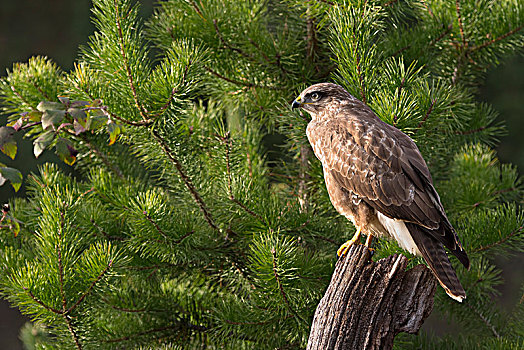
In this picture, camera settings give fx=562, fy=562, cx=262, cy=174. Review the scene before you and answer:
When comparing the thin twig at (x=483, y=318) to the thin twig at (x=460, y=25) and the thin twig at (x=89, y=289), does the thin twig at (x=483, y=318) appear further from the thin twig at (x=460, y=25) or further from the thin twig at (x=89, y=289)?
the thin twig at (x=89, y=289)

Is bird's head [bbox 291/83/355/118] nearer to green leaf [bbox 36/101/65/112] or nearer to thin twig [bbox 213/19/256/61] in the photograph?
thin twig [bbox 213/19/256/61]

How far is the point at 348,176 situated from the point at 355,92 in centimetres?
21

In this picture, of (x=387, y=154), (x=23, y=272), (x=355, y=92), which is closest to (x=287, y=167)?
(x=355, y=92)

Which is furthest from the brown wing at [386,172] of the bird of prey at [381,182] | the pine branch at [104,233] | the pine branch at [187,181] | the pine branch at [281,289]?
the pine branch at [104,233]

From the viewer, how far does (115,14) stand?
102 centimetres

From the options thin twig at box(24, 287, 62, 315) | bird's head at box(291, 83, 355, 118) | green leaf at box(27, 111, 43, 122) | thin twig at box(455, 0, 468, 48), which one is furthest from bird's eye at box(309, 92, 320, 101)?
thin twig at box(24, 287, 62, 315)

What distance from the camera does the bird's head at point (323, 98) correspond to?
0.98m

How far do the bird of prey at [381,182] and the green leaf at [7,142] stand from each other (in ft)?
1.62

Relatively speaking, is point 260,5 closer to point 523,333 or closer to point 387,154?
point 387,154

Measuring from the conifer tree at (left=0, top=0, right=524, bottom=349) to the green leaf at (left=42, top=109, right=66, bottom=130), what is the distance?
0.34 m

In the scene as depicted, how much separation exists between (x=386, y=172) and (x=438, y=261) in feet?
0.53

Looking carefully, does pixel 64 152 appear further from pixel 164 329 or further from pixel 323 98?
pixel 164 329

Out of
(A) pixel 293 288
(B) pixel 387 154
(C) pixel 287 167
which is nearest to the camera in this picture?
(B) pixel 387 154

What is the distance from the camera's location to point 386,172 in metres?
0.89
